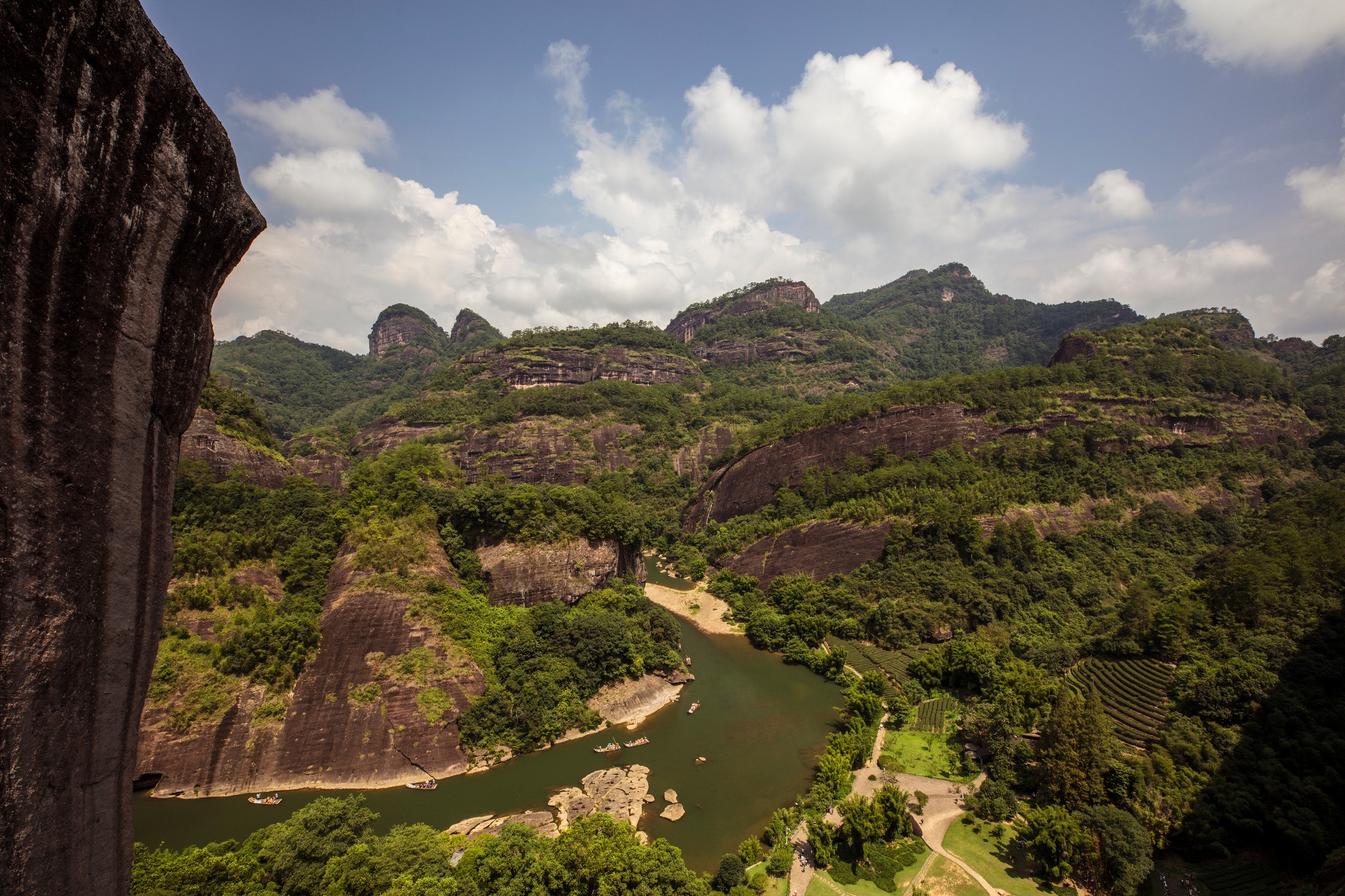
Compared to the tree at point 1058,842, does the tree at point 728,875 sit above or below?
below

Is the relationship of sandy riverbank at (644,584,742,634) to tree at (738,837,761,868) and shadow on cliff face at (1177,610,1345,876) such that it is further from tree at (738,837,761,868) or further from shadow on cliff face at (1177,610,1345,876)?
shadow on cliff face at (1177,610,1345,876)

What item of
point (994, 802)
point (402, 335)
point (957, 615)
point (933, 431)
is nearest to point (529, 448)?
point (933, 431)

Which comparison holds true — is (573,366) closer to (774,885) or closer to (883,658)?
(883,658)

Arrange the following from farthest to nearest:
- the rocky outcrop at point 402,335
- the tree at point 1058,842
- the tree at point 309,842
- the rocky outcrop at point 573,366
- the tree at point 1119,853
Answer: the rocky outcrop at point 402,335 → the rocky outcrop at point 573,366 → the tree at point 1058,842 → the tree at point 1119,853 → the tree at point 309,842

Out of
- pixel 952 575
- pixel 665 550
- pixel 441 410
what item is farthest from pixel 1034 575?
pixel 441 410

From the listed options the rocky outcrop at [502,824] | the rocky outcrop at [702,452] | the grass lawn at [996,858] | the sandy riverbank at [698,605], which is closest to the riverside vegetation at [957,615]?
the grass lawn at [996,858]

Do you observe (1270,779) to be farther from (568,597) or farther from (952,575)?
(568,597)

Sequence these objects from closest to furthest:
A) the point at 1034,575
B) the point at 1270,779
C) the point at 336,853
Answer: the point at 336,853, the point at 1270,779, the point at 1034,575

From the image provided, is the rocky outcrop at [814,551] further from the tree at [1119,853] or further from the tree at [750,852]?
the tree at [750,852]
